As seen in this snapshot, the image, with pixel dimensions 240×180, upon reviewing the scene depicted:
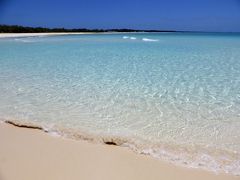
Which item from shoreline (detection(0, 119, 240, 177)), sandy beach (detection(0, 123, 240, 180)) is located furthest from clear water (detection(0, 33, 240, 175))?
sandy beach (detection(0, 123, 240, 180))

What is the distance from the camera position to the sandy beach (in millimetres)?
1801

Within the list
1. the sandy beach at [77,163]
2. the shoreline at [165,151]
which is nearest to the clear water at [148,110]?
the shoreline at [165,151]

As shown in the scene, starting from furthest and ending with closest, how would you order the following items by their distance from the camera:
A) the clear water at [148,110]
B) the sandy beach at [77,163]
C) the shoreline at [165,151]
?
1. the clear water at [148,110]
2. the shoreline at [165,151]
3. the sandy beach at [77,163]

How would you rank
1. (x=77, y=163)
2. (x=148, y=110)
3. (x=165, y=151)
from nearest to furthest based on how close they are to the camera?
1. (x=77, y=163)
2. (x=165, y=151)
3. (x=148, y=110)

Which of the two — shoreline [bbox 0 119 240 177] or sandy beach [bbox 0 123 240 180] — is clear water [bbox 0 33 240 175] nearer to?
shoreline [bbox 0 119 240 177]

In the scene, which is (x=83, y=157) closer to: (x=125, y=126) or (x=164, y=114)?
(x=125, y=126)

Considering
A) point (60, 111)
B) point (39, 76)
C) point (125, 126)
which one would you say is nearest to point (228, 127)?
point (125, 126)

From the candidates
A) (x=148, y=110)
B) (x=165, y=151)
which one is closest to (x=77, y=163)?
(x=165, y=151)

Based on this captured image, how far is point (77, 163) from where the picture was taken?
6.42 feet

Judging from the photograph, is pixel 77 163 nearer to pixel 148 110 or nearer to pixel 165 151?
pixel 165 151

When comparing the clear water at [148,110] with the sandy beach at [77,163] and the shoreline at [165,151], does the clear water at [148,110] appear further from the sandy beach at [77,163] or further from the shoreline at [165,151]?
the sandy beach at [77,163]

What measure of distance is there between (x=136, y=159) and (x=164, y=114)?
3.61ft

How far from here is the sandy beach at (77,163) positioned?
1801 millimetres

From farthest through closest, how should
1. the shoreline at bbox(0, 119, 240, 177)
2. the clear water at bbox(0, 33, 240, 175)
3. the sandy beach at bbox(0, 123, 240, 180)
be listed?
the clear water at bbox(0, 33, 240, 175) → the shoreline at bbox(0, 119, 240, 177) → the sandy beach at bbox(0, 123, 240, 180)
